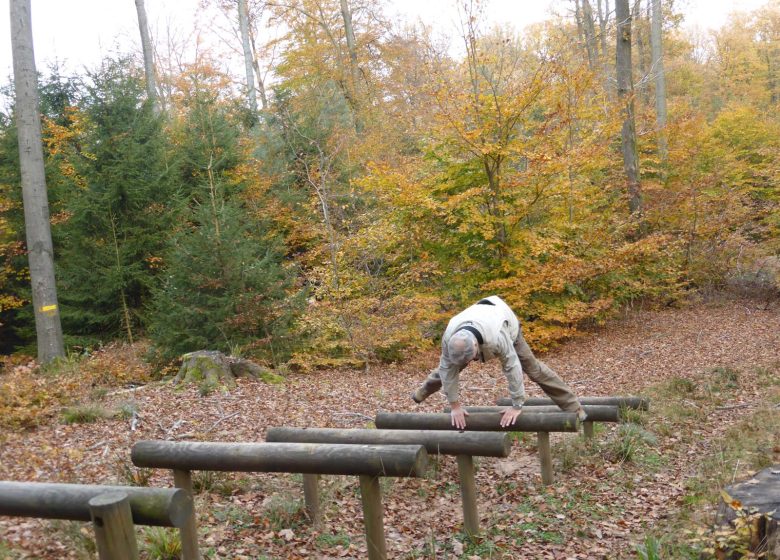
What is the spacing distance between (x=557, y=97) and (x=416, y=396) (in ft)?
35.7

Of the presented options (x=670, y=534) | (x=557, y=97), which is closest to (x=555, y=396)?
(x=670, y=534)

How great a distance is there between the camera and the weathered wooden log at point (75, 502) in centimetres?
354

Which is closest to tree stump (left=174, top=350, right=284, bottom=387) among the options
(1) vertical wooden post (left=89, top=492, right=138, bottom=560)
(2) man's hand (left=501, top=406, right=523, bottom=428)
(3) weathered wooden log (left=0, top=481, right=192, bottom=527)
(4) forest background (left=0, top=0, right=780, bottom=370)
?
(4) forest background (left=0, top=0, right=780, bottom=370)

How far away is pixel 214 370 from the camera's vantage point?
10.7 meters

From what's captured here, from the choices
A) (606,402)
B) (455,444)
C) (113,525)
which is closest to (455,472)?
(455,444)

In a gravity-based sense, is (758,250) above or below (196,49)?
below

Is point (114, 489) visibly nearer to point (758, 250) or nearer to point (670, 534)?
point (670, 534)

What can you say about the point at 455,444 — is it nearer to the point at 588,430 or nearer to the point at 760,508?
the point at 760,508

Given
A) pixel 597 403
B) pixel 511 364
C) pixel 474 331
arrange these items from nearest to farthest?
1. pixel 474 331
2. pixel 511 364
3. pixel 597 403

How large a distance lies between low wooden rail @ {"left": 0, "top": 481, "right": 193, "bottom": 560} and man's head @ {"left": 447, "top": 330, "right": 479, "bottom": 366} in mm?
2641

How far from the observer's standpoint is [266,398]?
9820mm

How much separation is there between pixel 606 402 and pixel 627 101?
1171 centimetres

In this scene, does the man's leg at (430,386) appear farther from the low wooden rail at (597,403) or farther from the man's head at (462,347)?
the low wooden rail at (597,403)

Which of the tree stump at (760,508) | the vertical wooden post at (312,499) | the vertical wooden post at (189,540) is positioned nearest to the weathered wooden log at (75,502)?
the vertical wooden post at (189,540)
